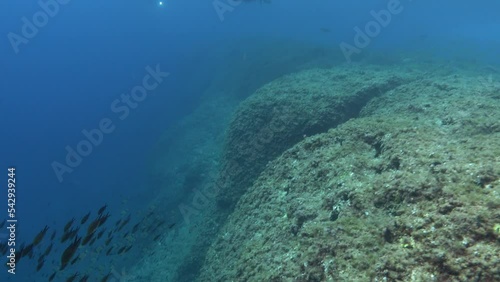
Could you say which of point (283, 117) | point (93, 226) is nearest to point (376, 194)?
point (93, 226)

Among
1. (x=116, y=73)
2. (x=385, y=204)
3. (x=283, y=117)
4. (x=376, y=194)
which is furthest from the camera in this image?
(x=116, y=73)

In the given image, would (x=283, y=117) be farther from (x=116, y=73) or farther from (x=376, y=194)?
(x=116, y=73)

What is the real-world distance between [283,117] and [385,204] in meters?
6.31

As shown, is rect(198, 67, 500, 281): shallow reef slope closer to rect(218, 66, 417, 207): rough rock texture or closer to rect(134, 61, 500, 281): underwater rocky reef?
rect(134, 61, 500, 281): underwater rocky reef

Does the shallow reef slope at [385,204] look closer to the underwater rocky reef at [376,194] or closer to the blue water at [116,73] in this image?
the underwater rocky reef at [376,194]

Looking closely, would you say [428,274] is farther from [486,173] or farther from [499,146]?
[499,146]

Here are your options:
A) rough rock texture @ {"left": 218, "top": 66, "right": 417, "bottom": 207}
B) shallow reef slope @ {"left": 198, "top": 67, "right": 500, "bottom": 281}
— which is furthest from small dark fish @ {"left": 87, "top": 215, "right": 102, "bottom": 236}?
rough rock texture @ {"left": 218, "top": 66, "right": 417, "bottom": 207}

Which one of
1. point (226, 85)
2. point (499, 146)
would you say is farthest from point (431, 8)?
point (499, 146)

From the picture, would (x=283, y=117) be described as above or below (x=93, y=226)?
below

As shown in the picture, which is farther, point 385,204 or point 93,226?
point 93,226

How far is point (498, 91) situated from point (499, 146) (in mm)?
5548

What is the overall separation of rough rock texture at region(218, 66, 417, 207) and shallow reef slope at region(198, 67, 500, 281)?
1.58 metres

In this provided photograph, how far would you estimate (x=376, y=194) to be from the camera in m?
4.27

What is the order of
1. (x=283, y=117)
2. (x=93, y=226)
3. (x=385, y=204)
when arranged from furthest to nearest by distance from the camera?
(x=283, y=117)
(x=93, y=226)
(x=385, y=204)
